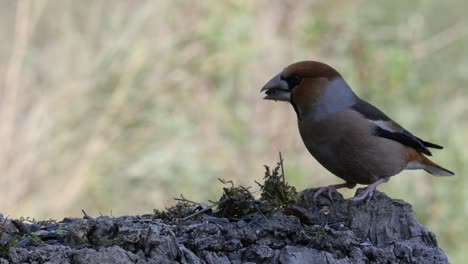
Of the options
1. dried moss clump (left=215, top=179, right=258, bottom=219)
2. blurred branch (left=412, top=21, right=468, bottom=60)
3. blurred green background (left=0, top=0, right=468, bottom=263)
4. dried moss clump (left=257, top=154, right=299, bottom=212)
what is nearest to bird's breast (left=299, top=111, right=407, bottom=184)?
dried moss clump (left=257, top=154, right=299, bottom=212)

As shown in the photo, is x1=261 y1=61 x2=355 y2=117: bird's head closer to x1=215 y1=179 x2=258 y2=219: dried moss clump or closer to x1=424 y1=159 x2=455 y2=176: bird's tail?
x1=424 y1=159 x2=455 y2=176: bird's tail

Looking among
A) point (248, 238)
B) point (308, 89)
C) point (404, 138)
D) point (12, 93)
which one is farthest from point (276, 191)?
point (12, 93)

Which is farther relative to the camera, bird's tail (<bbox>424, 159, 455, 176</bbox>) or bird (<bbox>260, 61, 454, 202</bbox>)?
bird's tail (<bbox>424, 159, 455, 176</bbox>)

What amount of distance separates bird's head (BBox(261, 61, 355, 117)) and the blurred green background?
398 cm

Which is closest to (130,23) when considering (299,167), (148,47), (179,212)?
(148,47)

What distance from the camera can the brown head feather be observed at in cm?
546

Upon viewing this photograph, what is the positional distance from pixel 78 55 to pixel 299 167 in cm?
259

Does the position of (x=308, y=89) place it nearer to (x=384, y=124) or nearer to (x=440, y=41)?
(x=384, y=124)

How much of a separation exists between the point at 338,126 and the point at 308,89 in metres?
0.31

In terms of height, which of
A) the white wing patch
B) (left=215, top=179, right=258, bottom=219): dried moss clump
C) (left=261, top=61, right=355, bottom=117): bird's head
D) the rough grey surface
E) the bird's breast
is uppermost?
(left=261, top=61, right=355, bottom=117): bird's head

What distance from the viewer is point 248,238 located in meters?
3.78

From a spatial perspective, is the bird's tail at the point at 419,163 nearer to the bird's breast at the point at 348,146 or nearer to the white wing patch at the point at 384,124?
the white wing patch at the point at 384,124

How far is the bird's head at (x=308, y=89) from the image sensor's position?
5.44m

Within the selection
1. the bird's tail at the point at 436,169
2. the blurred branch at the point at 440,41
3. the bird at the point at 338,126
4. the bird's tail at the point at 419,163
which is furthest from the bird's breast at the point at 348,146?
the blurred branch at the point at 440,41
